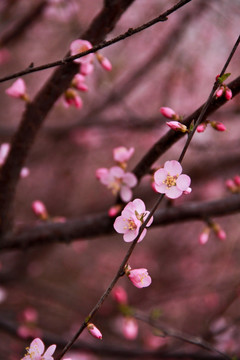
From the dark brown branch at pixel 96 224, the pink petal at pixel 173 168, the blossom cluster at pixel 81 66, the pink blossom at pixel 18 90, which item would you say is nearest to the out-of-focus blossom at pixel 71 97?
the blossom cluster at pixel 81 66

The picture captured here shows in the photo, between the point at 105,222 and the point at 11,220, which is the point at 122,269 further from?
the point at 11,220

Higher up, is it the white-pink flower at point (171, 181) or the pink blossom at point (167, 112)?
the pink blossom at point (167, 112)

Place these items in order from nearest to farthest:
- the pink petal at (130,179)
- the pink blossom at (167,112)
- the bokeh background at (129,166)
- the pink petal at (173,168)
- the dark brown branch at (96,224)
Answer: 1. the pink petal at (173,168)
2. the pink blossom at (167,112)
3. the pink petal at (130,179)
4. the dark brown branch at (96,224)
5. the bokeh background at (129,166)

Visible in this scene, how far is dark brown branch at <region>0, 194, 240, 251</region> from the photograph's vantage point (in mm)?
1878

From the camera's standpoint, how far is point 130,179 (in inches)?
67.9

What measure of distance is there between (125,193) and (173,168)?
55 cm

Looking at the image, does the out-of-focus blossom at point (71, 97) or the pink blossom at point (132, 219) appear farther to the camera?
the out-of-focus blossom at point (71, 97)

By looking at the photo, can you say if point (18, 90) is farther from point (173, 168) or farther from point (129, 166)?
point (129, 166)

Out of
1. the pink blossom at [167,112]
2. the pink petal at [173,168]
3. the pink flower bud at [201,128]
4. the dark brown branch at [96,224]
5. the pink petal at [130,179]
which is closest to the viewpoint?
the pink petal at [173,168]

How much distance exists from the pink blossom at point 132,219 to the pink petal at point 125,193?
0.42 meters

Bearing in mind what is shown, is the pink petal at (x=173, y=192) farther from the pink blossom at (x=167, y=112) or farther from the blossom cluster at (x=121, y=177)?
the blossom cluster at (x=121, y=177)

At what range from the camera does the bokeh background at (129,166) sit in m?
3.43

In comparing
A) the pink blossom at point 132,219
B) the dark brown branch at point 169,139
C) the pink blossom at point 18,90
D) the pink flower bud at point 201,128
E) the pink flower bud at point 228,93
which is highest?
the pink blossom at point 18,90

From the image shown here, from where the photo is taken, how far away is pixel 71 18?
3820 mm
